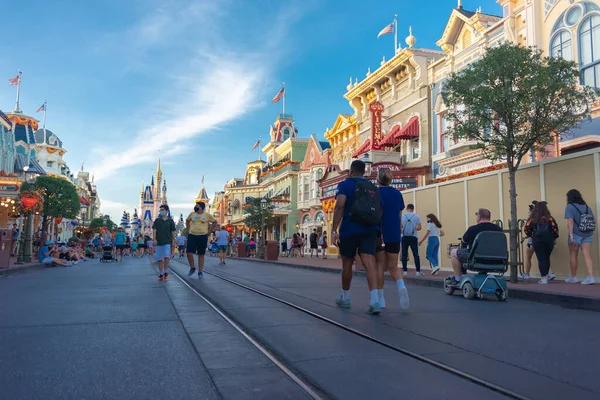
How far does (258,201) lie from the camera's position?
34.7 metres

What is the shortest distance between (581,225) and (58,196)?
3484 cm

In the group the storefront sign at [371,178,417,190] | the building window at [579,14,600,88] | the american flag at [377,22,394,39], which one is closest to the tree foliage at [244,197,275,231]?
the storefront sign at [371,178,417,190]

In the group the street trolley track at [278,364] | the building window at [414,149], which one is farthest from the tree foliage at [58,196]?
the street trolley track at [278,364]

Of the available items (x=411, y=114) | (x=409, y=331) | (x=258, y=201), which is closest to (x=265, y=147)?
(x=258, y=201)

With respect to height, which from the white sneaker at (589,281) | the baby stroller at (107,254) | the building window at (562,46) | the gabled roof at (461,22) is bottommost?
the white sneaker at (589,281)

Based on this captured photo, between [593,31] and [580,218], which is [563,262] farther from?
[593,31]

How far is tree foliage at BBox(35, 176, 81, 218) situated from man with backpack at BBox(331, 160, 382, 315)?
103 ft

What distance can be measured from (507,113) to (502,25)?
11149 millimetres

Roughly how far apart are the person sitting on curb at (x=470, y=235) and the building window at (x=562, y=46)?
35.1 ft

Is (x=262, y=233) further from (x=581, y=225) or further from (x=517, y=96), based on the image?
(x=581, y=225)

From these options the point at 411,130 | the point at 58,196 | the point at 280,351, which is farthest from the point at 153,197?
the point at 280,351

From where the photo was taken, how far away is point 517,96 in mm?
10602

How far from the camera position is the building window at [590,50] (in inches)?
600

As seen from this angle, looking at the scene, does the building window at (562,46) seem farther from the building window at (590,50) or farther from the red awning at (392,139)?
the red awning at (392,139)
